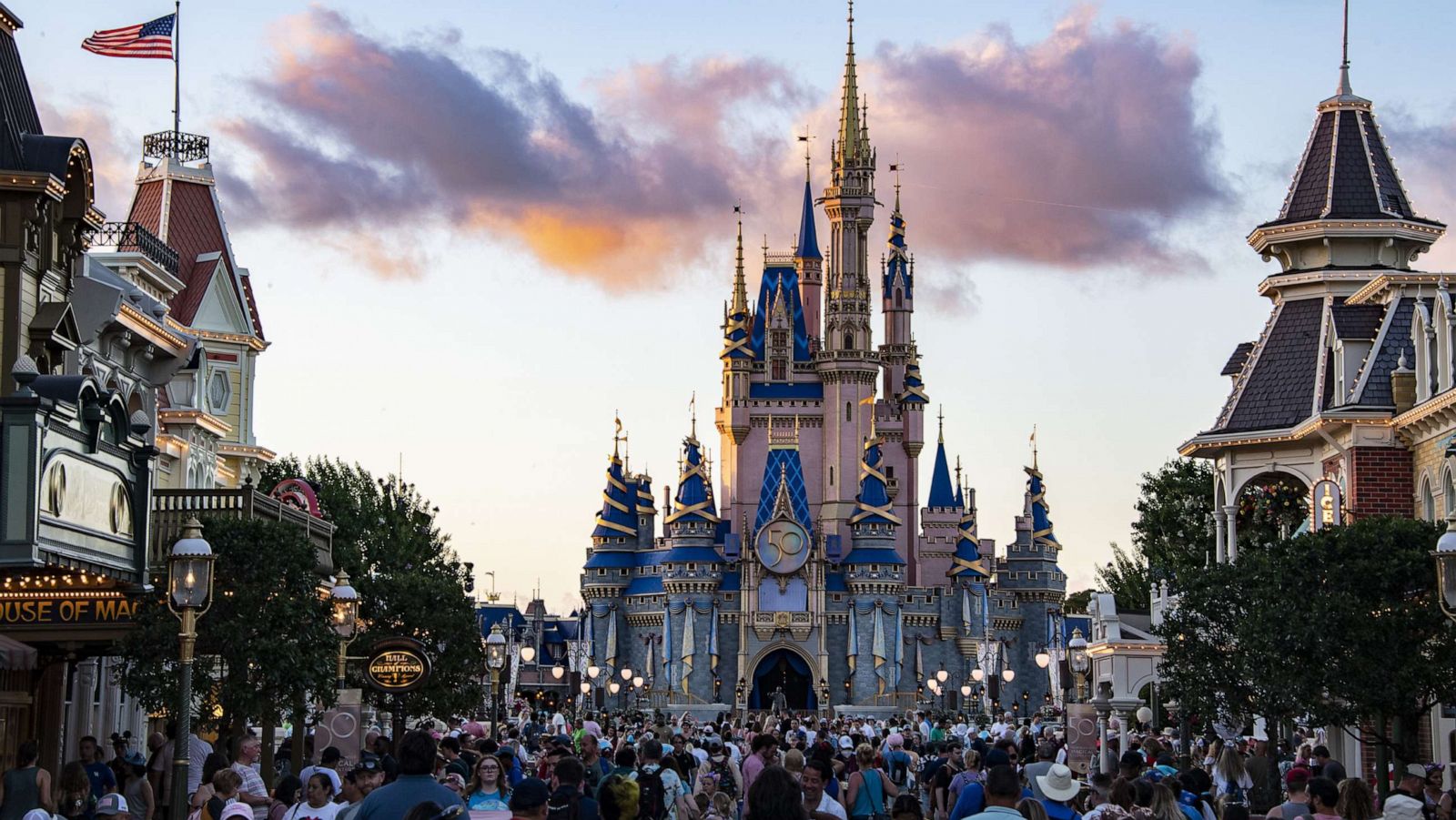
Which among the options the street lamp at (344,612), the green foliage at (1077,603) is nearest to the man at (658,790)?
the street lamp at (344,612)

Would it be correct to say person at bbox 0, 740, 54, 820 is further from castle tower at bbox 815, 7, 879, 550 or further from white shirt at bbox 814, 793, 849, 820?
castle tower at bbox 815, 7, 879, 550

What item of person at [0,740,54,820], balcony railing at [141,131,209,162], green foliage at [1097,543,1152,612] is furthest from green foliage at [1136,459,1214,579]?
person at [0,740,54,820]

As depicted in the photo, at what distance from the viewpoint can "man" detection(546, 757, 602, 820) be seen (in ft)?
46.7

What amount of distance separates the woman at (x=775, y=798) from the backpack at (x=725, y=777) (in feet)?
46.8

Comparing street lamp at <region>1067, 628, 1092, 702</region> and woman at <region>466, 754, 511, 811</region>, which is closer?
woman at <region>466, 754, 511, 811</region>

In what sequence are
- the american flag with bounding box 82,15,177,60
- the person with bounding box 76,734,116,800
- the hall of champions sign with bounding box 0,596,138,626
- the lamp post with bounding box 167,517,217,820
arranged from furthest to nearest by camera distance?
the american flag with bounding box 82,15,177,60 → the hall of champions sign with bounding box 0,596,138,626 → the person with bounding box 76,734,116,800 → the lamp post with bounding box 167,517,217,820

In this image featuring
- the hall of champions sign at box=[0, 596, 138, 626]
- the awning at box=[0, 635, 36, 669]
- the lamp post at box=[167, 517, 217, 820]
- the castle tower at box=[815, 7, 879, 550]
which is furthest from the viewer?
the castle tower at box=[815, 7, 879, 550]

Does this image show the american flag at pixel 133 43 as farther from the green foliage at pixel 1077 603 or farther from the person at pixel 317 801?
the green foliage at pixel 1077 603

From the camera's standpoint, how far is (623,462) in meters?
138

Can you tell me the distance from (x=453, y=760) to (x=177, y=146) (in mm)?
32814

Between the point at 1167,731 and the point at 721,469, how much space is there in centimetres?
7872

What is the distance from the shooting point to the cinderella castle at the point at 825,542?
124 m

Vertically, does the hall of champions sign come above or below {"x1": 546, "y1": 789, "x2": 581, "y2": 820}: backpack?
above

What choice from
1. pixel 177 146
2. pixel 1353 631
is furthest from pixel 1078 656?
pixel 177 146
